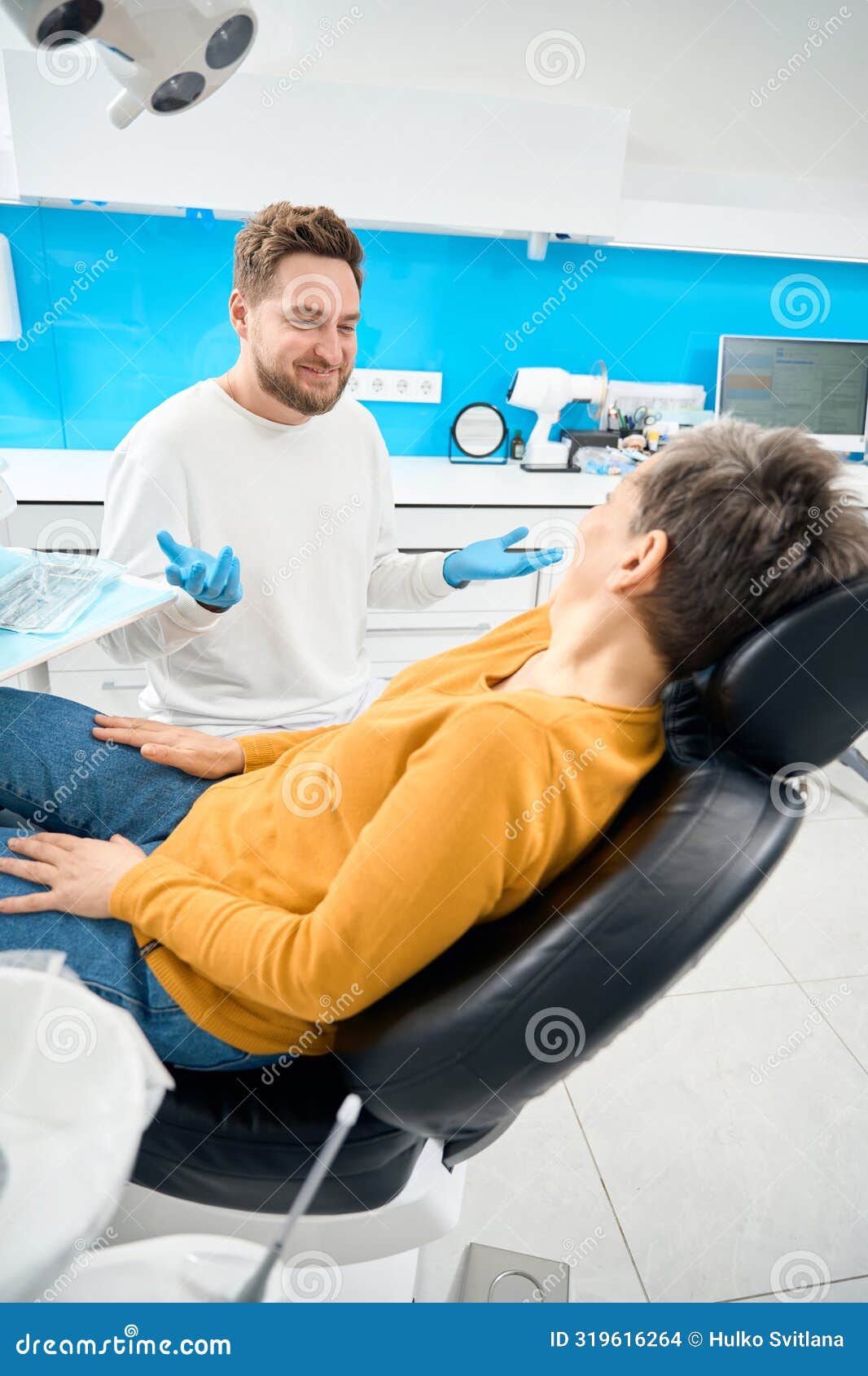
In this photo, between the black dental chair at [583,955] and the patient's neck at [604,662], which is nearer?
the black dental chair at [583,955]

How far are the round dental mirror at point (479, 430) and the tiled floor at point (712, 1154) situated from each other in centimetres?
184

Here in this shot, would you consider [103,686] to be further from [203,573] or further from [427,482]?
[427,482]

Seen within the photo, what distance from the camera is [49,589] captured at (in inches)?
58.0

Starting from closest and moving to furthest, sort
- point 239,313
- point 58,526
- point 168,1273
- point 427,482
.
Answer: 1. point 168,1273
2. point 239,313
3. point 58,526
4. point 427,482

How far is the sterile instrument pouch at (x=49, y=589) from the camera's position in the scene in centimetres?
135

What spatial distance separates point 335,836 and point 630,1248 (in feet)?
3.08

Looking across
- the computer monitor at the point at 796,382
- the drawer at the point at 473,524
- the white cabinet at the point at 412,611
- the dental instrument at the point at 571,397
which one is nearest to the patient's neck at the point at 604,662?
the white cabinet at the point at 412,611

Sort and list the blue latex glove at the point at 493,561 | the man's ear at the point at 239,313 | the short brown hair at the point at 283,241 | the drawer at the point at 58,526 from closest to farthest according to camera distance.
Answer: the short brown hair at the point at 283,241, the man's ear at the point at 239,313, the blue latex glove at the point at 493,561, the drawer at the point at 58,526

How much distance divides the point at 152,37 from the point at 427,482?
1704 mm

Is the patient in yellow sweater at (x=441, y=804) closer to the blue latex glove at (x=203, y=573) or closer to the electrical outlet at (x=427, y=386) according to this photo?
the blue latex glove at (x=203, y=573)

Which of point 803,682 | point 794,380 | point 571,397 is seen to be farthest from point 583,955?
point 794,380

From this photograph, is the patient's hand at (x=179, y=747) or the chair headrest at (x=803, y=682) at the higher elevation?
the chair headrest at (x=803, y=682)
